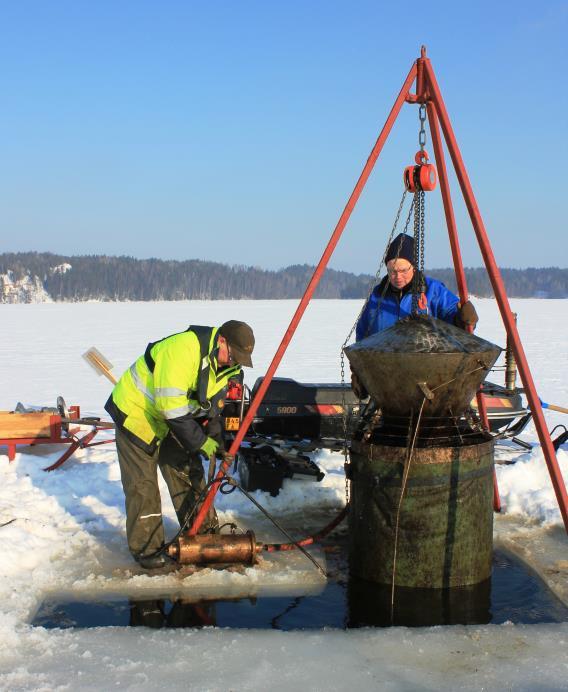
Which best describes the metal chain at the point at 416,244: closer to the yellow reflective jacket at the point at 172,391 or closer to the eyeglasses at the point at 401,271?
the eyeglasses at the point at 401,271

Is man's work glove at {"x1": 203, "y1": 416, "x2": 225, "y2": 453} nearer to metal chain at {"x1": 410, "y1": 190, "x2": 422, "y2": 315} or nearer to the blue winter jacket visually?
the blue winter jacket

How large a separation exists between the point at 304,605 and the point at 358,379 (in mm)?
1434

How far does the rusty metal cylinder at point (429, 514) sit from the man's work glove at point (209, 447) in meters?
0.84

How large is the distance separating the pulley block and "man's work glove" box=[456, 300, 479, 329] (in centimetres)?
76

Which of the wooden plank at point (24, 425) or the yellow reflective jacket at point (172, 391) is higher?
the yellow reflective jacket at point (172, 391)

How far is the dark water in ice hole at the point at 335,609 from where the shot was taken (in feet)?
11.8

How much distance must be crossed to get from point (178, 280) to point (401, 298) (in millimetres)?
113799

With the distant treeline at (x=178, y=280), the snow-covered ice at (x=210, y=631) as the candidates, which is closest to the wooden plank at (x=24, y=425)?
the snow-covered ice at (x=210, y=631)

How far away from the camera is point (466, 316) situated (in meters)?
4.51

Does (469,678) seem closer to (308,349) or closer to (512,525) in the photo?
(512,525)

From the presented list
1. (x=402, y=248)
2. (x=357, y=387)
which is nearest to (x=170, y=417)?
(x=357, y=387)

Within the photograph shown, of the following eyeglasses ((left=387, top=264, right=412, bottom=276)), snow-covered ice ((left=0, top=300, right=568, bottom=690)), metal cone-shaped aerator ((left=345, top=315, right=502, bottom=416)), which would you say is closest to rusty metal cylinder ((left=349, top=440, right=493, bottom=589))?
metal cone-shaped aerator ((left=345, top=315, right=502, bottom=416))

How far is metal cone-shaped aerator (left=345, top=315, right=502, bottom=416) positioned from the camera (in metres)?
3.81

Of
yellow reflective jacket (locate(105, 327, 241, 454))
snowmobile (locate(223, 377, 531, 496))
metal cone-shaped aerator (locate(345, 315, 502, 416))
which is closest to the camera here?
metal cone-shaped aerator (locate(345, 315, 502, 416))
